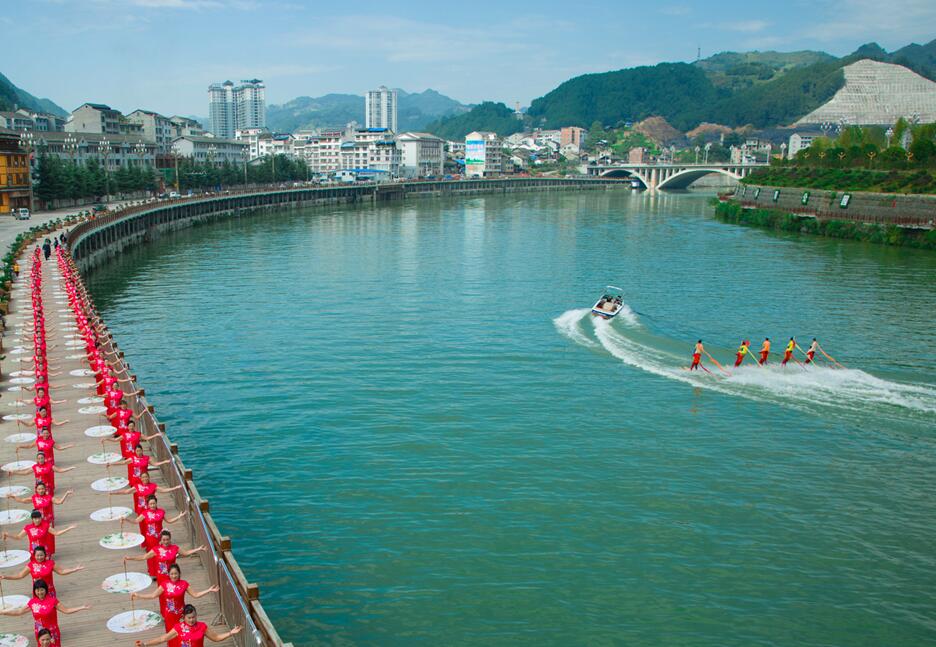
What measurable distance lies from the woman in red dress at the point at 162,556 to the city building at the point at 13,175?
261 feet

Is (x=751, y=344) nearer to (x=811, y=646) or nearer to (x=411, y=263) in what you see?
(x=811, y=646)

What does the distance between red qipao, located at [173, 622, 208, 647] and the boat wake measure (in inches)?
930

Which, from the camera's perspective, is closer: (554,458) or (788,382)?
(554,458)

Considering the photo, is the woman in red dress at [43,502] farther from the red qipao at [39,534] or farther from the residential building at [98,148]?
the residential building at [98,148]

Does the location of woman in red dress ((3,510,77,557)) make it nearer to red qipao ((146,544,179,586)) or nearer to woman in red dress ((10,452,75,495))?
woman in red dress ((10,452,75,495))

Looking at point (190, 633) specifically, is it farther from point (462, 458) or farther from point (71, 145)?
point (71, 145)

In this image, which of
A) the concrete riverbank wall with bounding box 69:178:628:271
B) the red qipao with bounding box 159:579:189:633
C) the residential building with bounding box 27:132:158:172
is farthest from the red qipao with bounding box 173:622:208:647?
the residential building with bounding box 27:132:158:172

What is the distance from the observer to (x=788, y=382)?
3106 centimetres

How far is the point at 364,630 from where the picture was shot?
1583 cm

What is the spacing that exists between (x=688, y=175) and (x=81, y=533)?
186 metres

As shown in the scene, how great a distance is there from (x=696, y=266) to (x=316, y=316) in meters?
34.7

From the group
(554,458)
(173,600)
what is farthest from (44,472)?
(554,458)

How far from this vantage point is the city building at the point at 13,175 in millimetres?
79562

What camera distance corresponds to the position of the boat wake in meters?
28.7
